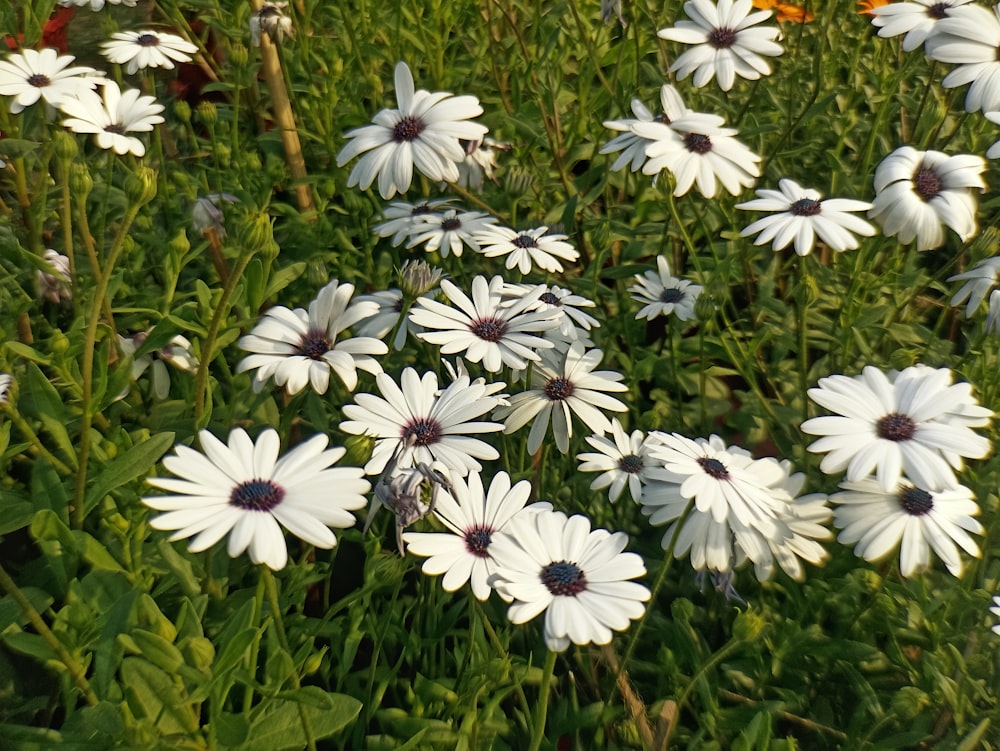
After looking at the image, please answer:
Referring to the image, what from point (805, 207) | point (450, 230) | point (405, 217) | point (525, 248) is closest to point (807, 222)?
point (805, 207)

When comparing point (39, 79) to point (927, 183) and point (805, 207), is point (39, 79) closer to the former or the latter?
point (805, 207)

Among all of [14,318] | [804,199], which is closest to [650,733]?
[804,199]

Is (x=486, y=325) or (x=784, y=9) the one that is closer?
(x=486, y=325)

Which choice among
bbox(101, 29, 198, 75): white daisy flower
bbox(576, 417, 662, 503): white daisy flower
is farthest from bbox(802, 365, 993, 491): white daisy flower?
bbox(101, 29, 198, 75): white daisy flower

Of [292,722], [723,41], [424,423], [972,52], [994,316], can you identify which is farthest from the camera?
[723,41]

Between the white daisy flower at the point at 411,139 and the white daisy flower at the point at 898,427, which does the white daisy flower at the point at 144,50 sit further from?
the white daisy flower at the point at 898,427

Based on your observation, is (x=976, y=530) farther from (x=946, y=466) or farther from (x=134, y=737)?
(x=134, y=737)
